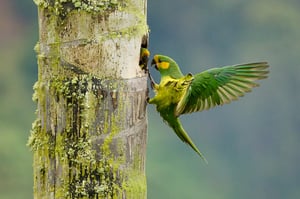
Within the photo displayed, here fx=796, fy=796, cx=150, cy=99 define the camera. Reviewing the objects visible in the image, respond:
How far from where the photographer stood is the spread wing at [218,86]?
2.69 metres

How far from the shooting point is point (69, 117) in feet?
7.85

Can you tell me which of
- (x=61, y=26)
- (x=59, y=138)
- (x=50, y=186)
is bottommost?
(x=50, y=186)

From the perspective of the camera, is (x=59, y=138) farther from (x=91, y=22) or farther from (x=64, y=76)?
Answer: (x=91, y=22)

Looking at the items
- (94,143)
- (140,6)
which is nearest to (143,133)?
(94,143)

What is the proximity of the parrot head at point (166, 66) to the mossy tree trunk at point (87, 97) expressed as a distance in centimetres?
32

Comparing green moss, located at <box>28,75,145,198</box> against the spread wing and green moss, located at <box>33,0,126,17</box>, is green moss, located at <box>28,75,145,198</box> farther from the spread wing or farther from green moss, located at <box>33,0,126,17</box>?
the spread wing

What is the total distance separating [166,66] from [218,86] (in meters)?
0.20

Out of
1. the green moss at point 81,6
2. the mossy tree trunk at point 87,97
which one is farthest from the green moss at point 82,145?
the green moss at point 81,6

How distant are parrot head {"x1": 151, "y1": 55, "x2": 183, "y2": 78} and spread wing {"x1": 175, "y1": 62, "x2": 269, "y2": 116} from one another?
0.33ft

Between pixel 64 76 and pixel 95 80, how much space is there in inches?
3.7

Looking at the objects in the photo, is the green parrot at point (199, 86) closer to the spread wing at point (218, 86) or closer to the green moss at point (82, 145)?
the spread wing at point (218, 86)

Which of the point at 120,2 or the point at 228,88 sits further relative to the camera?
the point at 228,88

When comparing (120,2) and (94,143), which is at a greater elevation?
(120,2)

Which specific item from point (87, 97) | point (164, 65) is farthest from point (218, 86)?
point (87, 97)
